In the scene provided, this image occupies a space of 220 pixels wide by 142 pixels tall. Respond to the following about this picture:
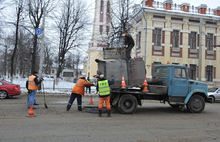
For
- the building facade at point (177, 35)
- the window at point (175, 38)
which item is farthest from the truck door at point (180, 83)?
the window at point (175, 38)

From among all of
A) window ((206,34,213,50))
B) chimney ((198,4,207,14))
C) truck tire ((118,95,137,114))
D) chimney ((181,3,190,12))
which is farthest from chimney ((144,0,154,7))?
truck tire ((118,95,137,114))

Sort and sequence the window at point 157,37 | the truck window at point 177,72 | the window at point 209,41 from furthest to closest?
the window at point 209,41 → the window at point 157,37 → the truck window at point 177,72

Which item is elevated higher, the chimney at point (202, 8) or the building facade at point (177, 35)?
the chimney at point (202, 8)

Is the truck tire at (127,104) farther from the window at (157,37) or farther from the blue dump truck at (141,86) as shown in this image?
the window at (157,37)

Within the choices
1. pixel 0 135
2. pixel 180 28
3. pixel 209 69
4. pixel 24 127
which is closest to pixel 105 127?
pixel 24 127

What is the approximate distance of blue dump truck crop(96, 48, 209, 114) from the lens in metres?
8.84

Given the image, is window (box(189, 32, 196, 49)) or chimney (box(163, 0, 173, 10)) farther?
window (box(189, 32, 196, 49))

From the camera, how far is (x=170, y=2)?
25.8 metres

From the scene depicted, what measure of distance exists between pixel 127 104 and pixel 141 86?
1.03m

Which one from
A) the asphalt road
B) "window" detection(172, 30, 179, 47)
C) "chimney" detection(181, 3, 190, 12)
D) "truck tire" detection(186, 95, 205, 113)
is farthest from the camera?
"chimney" detection(181, 3, 190, 12)

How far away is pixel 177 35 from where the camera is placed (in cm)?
2597

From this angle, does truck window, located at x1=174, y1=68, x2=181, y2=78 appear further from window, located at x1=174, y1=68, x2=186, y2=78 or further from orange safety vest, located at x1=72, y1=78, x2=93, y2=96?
orange safety vest, located at x1=72, y1=78, x2=93, y2=96

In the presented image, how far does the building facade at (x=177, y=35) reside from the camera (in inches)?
980

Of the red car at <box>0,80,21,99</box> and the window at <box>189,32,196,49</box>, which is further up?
the window at <box>189,32,196,49</box>
